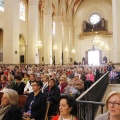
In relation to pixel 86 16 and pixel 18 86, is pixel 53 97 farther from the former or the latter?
pixel 86 16

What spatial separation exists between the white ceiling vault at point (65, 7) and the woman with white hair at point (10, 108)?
26.4m

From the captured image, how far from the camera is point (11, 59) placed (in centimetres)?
1507

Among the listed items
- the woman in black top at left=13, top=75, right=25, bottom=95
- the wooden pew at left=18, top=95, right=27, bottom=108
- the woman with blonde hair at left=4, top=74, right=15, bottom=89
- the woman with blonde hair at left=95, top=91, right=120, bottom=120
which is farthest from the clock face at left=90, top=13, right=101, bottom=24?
the woman with blonde hair at left=95, top=91, right=120, bottom=120

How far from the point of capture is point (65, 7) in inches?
1293

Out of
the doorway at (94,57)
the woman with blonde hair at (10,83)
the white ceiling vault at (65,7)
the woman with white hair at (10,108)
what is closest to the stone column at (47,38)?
the white ceiling vault at (65,7)

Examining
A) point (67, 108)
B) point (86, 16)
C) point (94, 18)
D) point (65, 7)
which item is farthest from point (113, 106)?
point (86, 16)

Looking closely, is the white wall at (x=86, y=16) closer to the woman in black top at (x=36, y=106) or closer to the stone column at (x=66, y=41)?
the stone column at (x=66, y=41)

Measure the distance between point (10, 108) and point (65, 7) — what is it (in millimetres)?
31158

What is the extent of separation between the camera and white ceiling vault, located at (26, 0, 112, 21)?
28828mm

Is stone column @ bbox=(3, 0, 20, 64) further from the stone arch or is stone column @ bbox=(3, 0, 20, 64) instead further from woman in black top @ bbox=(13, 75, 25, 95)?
the stone arch

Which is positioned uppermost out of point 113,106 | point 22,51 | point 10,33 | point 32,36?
point 32,36

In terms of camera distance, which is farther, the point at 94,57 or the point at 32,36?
the point at 94,57

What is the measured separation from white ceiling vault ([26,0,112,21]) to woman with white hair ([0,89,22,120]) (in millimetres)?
26374

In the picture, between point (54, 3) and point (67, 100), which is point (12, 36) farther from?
point (54, 3)
